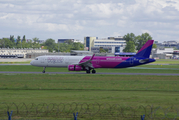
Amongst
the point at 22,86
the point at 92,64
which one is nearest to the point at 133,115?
the point at 22,86

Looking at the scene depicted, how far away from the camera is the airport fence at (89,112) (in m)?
17.0

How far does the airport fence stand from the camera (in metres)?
17.0

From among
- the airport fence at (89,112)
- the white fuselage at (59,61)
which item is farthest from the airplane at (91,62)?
the airport fence at (89,112)

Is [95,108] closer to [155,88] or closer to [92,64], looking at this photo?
[155,88]

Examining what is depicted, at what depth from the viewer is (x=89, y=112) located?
1834cm

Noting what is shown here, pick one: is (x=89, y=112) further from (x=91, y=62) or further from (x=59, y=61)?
(x=59, y=61)

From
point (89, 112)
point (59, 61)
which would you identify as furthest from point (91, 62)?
point (89, 112)

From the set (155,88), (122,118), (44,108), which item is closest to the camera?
(122,118)

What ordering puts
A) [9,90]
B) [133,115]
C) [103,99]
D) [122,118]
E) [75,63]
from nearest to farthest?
[122,118], [133,115], [103,99], [9,90], [75,63]

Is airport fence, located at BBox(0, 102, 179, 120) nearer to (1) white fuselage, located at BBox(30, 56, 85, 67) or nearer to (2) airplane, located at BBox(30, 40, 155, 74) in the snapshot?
(2) airplane, located at BBox(30, 40, 155, 74)

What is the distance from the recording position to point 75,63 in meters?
53.8

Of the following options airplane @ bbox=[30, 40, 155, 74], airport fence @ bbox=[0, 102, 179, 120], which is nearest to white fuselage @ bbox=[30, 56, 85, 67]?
airplane @ bbox=[30, 40, 155, 74]

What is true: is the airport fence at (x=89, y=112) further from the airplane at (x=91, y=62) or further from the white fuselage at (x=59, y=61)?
the white fuselage at (x=59, y=61)

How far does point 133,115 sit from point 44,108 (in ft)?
22.1
